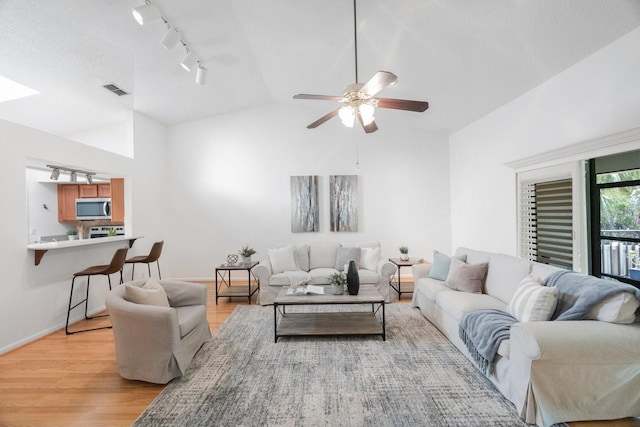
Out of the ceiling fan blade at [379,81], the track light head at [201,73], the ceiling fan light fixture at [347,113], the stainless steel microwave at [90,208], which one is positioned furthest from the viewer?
the stainless steel microwave at [90,208]

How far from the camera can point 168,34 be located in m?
2.87

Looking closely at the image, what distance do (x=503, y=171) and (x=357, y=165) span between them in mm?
2387

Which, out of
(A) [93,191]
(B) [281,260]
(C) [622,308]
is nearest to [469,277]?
(C) [622,308]

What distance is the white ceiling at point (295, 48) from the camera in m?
2.48

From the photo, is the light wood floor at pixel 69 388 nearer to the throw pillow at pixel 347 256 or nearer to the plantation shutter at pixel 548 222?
the plantation shutter at pixel 548 222

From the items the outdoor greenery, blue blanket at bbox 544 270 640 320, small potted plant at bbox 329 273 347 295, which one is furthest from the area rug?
the outdoor greenery

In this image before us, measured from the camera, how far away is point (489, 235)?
4.35m

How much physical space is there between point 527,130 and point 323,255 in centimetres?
324

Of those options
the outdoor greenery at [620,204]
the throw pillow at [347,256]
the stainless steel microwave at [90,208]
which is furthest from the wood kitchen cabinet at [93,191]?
the outdoor greenery at [620,204]

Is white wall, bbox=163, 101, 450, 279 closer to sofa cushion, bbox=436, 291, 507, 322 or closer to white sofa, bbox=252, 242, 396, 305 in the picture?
white sofa, bbox=252, 242, 396, 305

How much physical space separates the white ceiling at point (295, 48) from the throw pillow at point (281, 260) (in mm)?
2596

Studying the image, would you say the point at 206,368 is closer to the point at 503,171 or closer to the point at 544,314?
the point at 544,314

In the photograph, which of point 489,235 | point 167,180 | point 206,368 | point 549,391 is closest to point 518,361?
point 549,391

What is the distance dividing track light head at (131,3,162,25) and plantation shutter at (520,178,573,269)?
4323 millimetres
